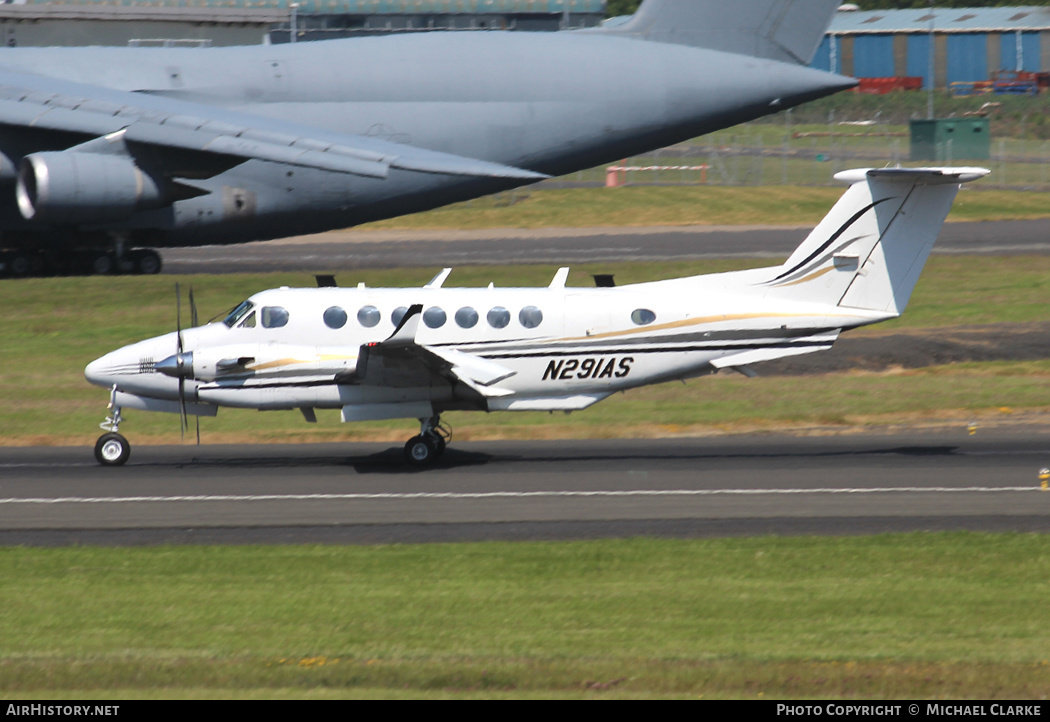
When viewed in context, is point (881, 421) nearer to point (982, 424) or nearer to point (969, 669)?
point (982, 424)

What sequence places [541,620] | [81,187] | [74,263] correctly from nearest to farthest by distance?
[541,620] → [81,187] → [74,263]

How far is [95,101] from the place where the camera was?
30.7 metres

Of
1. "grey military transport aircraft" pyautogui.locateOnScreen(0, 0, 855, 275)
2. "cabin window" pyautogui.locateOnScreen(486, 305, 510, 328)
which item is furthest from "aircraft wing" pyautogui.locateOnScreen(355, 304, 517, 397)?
"grey military transport aircraft" pyautogui.locateOnScreen(0, 0, 855, 275)

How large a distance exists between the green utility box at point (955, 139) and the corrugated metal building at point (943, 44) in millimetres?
36732

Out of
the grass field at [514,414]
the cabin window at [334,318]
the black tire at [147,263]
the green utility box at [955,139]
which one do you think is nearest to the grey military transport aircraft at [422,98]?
the black tire at [147,263]

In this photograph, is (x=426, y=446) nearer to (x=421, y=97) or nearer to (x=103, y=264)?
(x=421, y=97)

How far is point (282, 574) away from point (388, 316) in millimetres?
6930

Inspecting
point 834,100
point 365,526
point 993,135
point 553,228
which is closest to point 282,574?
point 365,526

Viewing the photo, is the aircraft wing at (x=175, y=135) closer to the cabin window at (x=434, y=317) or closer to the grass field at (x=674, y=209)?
the cabin window at (x=434, y=317)

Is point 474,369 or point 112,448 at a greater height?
point 474,369

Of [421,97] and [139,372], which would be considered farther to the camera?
[421,97]

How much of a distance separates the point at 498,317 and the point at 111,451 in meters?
6.32

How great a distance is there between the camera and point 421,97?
111ft

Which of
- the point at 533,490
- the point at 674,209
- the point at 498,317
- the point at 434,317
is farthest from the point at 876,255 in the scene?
the point at 674,209
